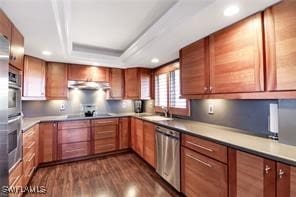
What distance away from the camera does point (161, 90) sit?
395 centimetres

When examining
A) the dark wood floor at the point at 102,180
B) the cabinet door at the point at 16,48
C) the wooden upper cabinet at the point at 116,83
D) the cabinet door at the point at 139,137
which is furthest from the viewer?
the wooden upper cabinet at the point at 116,83

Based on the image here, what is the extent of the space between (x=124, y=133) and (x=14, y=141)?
95.8 inches

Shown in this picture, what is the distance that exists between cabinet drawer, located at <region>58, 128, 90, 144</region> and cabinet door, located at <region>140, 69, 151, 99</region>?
5.16ft

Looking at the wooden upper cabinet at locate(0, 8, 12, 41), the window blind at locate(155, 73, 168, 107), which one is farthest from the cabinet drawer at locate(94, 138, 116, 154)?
the wooden upper cabinet at locate(0, 8, 12, 41)

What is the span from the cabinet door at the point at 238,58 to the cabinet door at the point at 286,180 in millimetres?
701

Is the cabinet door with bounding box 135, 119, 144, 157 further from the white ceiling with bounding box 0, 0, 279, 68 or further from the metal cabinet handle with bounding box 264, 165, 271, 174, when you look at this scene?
the metal cabinet handle with bounding box 264, 165, 271, 174

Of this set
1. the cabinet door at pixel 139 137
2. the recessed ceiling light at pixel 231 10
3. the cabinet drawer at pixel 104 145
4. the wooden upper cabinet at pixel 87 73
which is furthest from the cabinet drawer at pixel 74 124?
the recessed ceiling light at pixel 231 10

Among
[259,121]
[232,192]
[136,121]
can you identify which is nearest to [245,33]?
[259,121]

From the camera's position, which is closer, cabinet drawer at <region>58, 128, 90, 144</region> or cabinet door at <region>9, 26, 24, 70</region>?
cabinet door at <region>9, 26, 24, 70</region>

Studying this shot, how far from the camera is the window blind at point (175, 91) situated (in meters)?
3.25

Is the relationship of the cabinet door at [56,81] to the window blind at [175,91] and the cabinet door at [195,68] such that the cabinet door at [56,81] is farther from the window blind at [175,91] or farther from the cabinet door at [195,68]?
the cabinet door at [195,68]

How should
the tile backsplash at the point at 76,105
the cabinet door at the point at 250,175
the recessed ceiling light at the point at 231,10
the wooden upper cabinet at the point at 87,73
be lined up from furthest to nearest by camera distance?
1. the wooden upper cabinet at the point at 87,73
2. the tile backsplash at the point at 76,105
3. the recessed ceiling light at the point at 231,10
4. the cabinet door at the point at 250,175

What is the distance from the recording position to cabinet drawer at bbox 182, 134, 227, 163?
5.27 ft

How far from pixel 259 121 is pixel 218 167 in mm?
721
